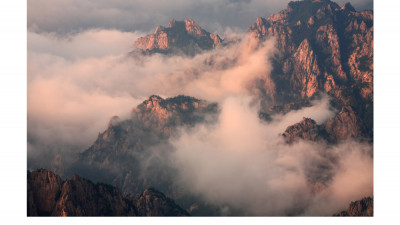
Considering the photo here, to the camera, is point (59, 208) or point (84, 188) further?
point (84, 188)

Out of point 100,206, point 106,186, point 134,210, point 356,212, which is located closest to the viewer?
point 100,206
